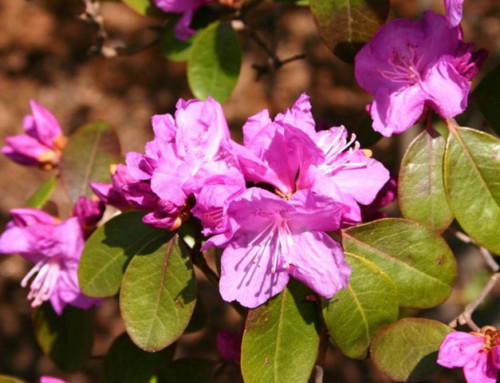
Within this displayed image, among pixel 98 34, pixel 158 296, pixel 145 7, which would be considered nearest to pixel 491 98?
pixel 158 296

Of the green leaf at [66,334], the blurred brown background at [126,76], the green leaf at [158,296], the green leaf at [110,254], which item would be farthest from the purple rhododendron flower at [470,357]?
the blurred brown background at [126,76]

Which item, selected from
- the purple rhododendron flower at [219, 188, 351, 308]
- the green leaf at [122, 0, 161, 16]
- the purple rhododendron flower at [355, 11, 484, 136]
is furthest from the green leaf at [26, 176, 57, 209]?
the purple rhododendron flower at [355, 11, 484, 136]

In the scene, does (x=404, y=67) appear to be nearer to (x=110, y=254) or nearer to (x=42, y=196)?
(x=110, y=254)

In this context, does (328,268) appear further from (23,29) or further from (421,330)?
(23,29)

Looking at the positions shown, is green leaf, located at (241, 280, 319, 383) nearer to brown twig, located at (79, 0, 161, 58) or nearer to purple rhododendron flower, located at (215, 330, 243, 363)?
purple rhododendron flower, located at (215, 330, 243, 363)

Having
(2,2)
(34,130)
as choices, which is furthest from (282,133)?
(2,2)

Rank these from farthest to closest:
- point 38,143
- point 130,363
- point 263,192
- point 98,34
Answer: point 98,34 → point 38,143 → point 130,363 → point 263,192
